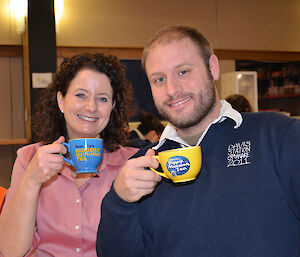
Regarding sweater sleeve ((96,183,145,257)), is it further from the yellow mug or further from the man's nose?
the man's nose

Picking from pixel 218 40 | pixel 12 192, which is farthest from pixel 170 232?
pixel 218 40

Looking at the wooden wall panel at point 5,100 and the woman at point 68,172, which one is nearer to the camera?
the woman at point 68,172

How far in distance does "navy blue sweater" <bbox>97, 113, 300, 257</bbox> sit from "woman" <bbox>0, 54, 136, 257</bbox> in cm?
28

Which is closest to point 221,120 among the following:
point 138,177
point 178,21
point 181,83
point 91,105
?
point 181,83

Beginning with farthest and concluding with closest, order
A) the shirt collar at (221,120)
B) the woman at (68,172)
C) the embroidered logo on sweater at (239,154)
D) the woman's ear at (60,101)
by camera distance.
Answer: the woman's ear at (60,101), the woman at (68,172), the shirt collar at (221,120), the embroidered logo on sweater at (239,154)

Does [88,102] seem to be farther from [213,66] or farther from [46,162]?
[213,66]

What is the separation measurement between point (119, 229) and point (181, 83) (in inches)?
22.3

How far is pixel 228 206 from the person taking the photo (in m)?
1.26

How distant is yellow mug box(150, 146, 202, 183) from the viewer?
1.18 meters

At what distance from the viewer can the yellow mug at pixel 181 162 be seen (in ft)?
3.87

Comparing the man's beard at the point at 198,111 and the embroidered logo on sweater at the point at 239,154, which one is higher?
the man's beard at the point at 198,111

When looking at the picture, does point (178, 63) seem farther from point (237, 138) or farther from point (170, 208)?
point (170, 208)

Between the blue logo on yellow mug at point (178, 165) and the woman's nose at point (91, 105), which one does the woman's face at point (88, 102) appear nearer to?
the woman's nose at point (91, 105)

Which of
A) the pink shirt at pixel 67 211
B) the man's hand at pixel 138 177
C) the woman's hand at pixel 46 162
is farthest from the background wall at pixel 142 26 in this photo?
the man's hand at pixel 138 177
